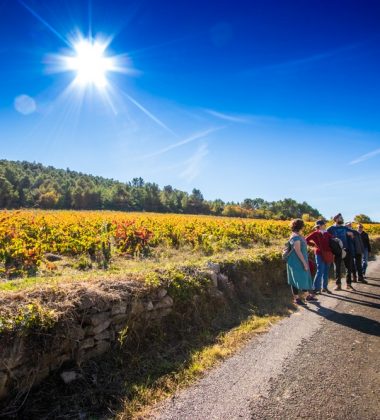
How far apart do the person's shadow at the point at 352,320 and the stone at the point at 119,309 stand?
162 inches

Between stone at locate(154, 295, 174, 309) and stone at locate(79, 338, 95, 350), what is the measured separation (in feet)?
4.17

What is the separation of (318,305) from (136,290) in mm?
4575

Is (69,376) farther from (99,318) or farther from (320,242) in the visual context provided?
(320,242)

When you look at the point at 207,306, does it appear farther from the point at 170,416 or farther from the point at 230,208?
the point at 230,208

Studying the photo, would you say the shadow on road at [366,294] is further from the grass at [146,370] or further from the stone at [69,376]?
the stone at [69,376]

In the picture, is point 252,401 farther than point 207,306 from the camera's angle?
No

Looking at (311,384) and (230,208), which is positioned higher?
(230,208)

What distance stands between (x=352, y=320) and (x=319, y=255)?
2.55 metres

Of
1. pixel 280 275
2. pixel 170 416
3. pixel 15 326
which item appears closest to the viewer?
pixel 170 416

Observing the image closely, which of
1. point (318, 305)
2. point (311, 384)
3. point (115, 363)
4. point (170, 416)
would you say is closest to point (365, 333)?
point (318, 305)

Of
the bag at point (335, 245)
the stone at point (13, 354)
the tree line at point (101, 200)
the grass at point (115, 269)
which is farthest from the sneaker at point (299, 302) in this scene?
the tree line at point (101, 200)

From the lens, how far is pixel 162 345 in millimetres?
4855

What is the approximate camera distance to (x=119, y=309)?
4477mm

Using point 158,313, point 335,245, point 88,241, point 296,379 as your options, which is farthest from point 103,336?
point 335,245
